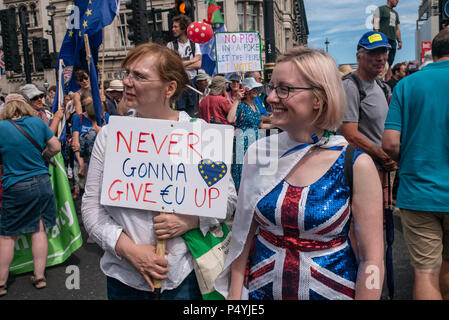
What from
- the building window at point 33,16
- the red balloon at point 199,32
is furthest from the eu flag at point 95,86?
the building window at point 33,16

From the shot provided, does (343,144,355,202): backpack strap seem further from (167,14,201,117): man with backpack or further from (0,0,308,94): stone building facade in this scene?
(0,0,308,94): stone building facade

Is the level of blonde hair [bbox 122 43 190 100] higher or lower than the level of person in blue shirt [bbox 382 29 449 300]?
higher

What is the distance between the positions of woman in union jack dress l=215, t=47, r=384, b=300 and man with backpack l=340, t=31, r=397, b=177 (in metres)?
1.68

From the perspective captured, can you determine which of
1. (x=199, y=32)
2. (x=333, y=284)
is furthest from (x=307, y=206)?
(x=199, y=32)

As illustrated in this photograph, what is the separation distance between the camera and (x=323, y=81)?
1.68m

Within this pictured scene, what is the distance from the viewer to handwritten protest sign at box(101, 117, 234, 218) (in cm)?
186

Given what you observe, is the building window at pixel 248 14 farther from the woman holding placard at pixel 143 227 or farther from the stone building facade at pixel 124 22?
the woman holding placard at pixel 143 227

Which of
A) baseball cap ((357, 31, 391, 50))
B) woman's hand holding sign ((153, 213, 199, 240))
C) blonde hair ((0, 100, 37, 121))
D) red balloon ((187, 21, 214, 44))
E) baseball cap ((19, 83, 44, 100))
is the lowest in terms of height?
woman's hand holding sign ((153, 213, 199, 240))

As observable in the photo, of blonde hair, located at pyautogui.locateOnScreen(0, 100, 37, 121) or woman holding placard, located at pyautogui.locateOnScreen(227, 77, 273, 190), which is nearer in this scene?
blonde hair, located at pyautogui.locateOnScreen(0, 100, 37, 121)

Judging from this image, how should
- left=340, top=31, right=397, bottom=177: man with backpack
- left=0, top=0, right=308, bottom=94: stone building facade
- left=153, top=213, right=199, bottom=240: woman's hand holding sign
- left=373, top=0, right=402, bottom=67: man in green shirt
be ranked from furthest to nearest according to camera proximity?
left=0, top=0, right=308, bottom=94: stone building facade
left=373, top=0, right=402, bottom=67: man in green shirt
left=340, top=31, right=397, bottom=177: man with backpack
left=153, top=213, right=199, bottom=240: woman's hand holding sign

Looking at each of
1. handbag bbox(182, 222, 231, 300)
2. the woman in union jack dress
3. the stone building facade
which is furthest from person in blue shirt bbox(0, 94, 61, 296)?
the stone building facade

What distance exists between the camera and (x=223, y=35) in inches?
316

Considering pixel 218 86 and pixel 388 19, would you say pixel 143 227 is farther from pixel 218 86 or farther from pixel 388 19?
pixel 388 19

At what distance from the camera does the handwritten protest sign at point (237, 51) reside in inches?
319
